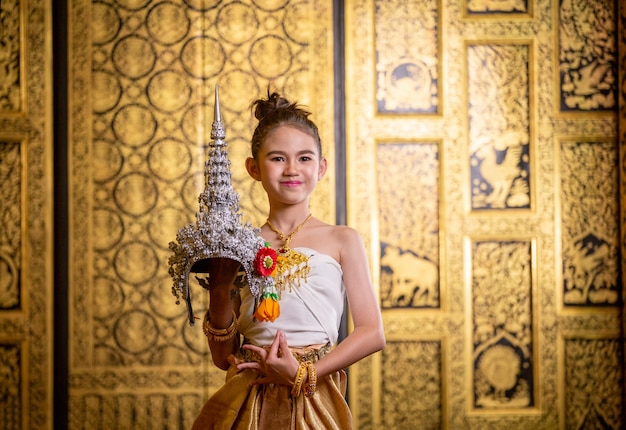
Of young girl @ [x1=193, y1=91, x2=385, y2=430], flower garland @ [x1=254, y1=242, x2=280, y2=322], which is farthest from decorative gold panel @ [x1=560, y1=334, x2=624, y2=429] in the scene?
flower garland @ [x1=254, y1=242, x2=280, y2=322]

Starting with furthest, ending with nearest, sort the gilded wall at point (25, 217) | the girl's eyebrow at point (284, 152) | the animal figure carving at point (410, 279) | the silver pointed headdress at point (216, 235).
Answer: the animal figure carving at point (410, 279) → the gilded wall at point (25, 217) → the girl's eyebrow at point (284, 152) → the silver pointed headdress at point (216, 235)

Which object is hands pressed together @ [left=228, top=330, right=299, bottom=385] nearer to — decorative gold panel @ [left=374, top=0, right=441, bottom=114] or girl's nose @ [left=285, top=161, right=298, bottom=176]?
girl's nose @ [left=285, top=161, right=298, bottom=176]

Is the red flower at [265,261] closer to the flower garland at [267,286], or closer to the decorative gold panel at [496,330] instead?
the flower garland at [267,286]

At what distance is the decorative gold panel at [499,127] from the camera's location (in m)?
4.11

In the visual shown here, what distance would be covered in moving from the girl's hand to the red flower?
A: 13 centimetres

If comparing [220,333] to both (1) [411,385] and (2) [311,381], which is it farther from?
(1) [411,385]

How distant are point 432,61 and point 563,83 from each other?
29.6 inches

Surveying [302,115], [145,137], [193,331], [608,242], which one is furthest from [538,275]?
[302,115]

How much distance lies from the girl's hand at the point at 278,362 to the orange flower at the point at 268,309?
0.04 metres

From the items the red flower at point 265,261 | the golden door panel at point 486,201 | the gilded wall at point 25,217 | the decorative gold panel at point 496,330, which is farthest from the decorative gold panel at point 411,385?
the red flower at point 265,261

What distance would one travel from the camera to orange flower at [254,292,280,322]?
150 cm

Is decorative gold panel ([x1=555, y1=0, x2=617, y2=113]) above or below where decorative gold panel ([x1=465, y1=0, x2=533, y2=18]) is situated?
below

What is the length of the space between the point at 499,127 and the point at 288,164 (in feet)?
8.92

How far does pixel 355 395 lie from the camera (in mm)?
4027
